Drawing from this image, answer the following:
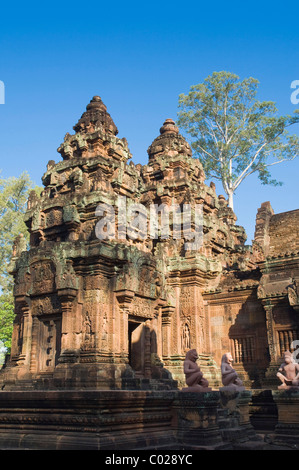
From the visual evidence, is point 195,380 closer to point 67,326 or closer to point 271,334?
point 67,326

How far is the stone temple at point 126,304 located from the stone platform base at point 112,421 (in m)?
0.03

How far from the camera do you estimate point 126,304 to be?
44.2 ft

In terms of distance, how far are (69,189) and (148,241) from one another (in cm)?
399

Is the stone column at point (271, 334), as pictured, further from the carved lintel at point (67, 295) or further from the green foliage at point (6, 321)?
the green foliage at point (6, 321)

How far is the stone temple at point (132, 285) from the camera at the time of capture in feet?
43.2

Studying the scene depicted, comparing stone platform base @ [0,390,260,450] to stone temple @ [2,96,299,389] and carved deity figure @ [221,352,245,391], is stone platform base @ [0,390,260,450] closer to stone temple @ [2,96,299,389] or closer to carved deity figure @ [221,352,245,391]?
carved deity figure @ [221,352,245,391]

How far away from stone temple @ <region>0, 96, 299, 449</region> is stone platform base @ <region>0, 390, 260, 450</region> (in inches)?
1.2

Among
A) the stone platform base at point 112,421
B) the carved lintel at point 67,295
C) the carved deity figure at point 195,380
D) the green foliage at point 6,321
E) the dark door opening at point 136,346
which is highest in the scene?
the green foliage at point 6,321

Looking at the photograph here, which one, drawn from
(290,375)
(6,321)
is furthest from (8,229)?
(290,375)

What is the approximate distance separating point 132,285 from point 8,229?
19428 millimetres

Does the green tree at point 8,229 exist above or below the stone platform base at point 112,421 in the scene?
above

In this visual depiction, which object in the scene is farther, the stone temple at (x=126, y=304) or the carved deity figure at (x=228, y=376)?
the carved deity figure at (x=228, y=376)

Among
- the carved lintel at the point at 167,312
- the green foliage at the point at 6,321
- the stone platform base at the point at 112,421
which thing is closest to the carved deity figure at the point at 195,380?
the stone platform base at the point at 112,421
